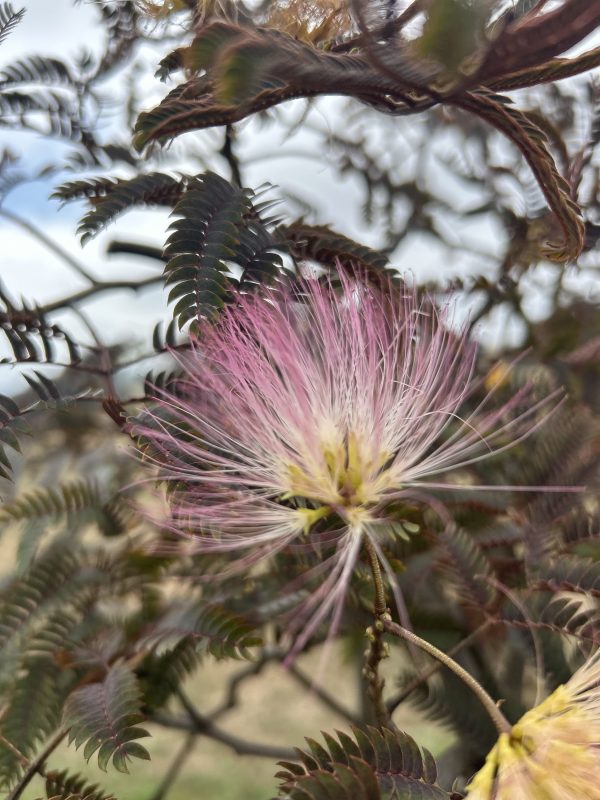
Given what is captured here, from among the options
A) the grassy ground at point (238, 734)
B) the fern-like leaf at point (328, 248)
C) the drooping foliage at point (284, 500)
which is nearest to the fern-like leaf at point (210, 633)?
the drooping foliage at point (284, 500)

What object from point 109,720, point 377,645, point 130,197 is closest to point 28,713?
point 109,720

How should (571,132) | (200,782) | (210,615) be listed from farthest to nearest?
1. (200,782)
2. (571,132)
3. (210,615)

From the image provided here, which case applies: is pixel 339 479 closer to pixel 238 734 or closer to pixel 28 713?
pixel 28 713

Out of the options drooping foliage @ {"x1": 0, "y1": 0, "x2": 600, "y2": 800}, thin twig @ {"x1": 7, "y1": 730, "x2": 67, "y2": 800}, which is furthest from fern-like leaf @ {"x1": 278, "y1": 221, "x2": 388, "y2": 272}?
thin twig @ {"x1": 7, "y1": 730, "x2": 67, "y2": 800}

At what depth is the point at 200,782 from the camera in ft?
8.35

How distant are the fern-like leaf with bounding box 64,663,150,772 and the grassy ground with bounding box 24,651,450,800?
1272 millimetres

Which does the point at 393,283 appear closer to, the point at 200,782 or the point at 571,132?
the point at 571,132

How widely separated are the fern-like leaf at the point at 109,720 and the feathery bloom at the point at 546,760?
0.95 ft

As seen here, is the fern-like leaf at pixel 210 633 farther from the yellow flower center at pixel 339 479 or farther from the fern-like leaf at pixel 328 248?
the fern-like leaf at pixel 328 248

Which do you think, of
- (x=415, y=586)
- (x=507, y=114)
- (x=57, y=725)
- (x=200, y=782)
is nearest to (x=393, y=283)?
(x=507, y=114)

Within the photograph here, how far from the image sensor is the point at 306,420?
0.73m

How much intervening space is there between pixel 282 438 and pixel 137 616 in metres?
0.62

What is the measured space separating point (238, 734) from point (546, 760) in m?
2.17

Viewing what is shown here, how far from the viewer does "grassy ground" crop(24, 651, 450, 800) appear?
2.26 metres
